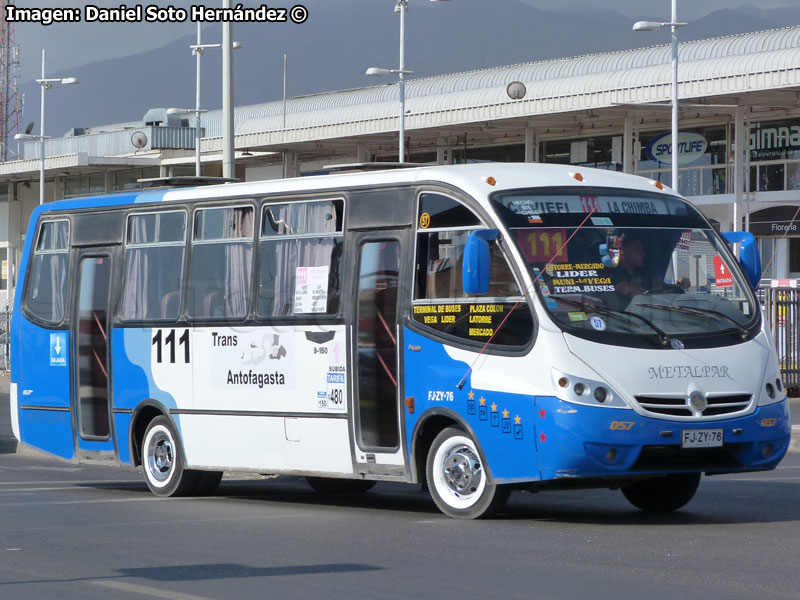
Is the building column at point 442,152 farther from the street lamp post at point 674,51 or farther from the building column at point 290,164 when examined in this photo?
the street lamp post at point 674,51

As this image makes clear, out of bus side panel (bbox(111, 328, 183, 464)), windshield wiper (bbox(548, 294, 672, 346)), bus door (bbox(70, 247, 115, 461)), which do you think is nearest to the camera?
windshield wiper (bbox(548, 294, 672, 346))

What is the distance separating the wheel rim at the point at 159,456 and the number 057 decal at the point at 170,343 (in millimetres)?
700

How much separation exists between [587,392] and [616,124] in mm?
33924

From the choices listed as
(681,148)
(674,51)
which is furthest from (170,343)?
(681,148)

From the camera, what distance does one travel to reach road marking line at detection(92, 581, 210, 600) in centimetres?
832

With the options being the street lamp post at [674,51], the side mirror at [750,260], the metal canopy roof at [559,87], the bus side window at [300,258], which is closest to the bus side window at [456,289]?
the bus side window at [300,258]

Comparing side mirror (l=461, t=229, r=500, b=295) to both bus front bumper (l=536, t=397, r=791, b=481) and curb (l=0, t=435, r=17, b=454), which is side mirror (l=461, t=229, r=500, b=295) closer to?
bus front bumper (l=536, t=397, r=791, b=481)

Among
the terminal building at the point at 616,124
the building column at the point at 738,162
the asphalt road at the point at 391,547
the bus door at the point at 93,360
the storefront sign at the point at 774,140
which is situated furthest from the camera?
the storefront sign at the point at 774,140

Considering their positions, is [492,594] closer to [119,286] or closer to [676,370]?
[676,370]

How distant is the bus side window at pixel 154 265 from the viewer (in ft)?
50.0

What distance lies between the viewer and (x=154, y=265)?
50.9 ft

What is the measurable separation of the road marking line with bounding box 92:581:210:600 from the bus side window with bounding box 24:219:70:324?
26.0 feet

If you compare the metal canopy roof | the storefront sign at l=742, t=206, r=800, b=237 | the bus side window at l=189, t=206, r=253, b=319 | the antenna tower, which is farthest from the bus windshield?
the antenna tower

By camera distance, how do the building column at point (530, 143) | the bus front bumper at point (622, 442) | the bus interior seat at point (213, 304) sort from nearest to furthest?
the bus front bumper at point (622, 442) < the bus interior seat at point (213, 304) < the building column at point (530, 143)
